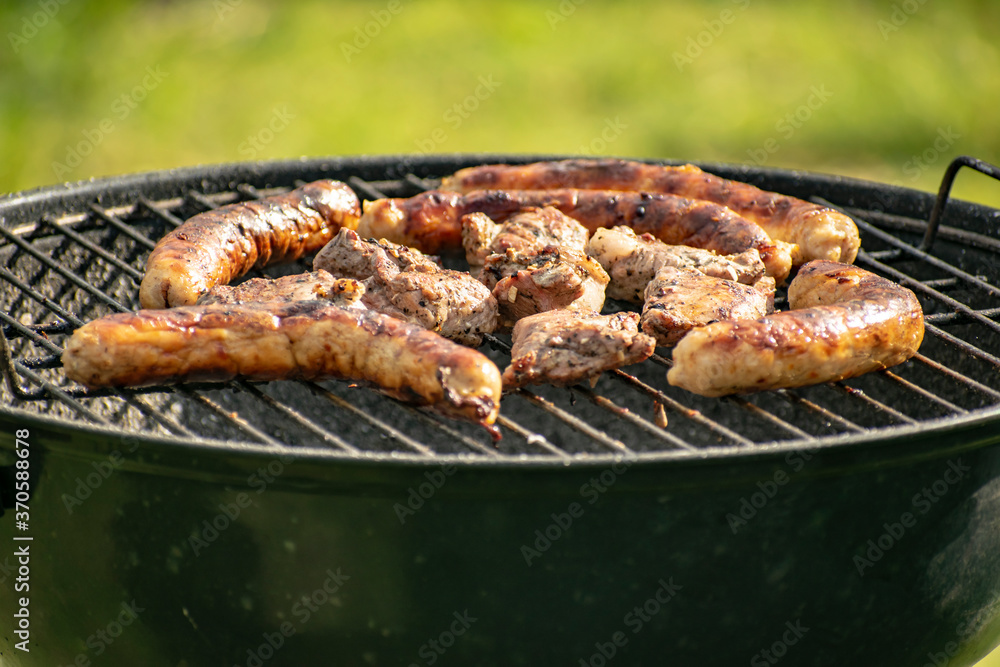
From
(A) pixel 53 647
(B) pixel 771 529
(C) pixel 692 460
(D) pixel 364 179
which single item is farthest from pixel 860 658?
(D) pixel 364 179

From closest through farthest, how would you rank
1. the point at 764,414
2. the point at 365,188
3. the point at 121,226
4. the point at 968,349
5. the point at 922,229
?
the point at 764,414, the point at 968,349, the point at 121,226, the point at 922,229, the point at 365,188

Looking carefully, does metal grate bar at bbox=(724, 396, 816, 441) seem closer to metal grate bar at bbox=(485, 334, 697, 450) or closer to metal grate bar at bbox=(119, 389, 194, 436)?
metal grate bar at bbox=(485, 334, 697, 450)

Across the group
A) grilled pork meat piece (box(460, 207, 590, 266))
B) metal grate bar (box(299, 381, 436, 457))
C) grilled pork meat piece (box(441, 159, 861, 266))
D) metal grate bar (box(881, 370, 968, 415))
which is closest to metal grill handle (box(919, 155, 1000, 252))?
grilled pork meat piece (box(441, 159, 861, 266))

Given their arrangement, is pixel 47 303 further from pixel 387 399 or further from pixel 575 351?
pixel 575 351

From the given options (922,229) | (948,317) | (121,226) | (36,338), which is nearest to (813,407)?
Answer: (948,317)

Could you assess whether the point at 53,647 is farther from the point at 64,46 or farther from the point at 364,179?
the point at 64,46
